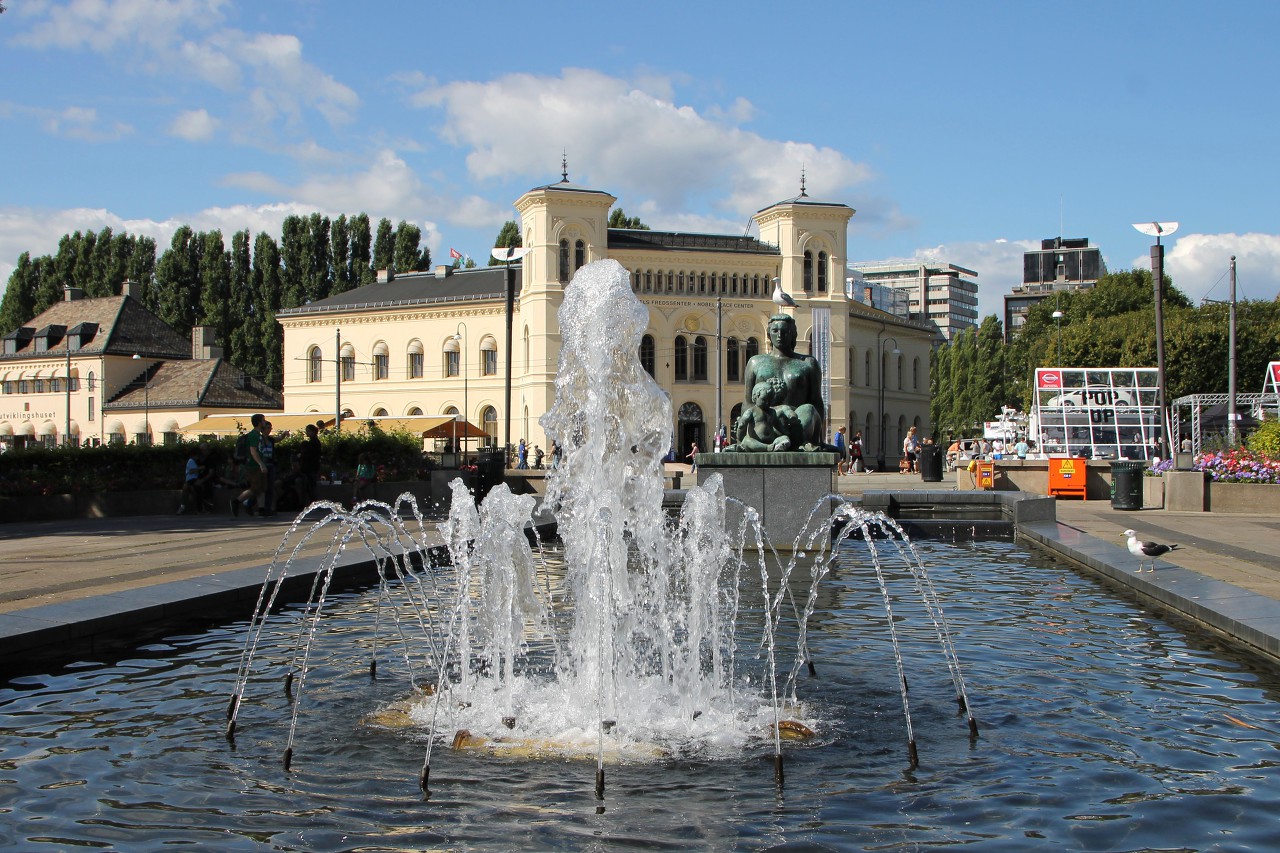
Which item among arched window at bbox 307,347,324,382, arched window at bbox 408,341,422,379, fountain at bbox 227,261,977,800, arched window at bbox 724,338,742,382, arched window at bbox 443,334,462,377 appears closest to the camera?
fountain at bbox 227,261,977,800

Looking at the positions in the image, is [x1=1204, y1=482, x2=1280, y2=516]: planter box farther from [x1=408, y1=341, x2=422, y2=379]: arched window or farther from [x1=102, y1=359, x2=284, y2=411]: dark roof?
[x1=102, y1=359, x2=284, y2=411]: dark roof

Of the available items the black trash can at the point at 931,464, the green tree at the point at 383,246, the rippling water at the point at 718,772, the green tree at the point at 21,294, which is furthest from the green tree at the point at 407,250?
the rippling water at the point at 718,772

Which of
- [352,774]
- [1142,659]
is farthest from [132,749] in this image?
[1142,659]

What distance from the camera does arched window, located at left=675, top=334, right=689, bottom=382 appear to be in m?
68.6

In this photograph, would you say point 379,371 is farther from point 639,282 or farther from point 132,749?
point 132,749

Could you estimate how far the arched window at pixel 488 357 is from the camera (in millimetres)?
69125

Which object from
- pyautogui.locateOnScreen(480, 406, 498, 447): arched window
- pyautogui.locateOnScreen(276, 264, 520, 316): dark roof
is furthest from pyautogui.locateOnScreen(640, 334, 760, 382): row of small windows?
pyautogui.locateOnScreen(276, 264, 520, 316): dark roof

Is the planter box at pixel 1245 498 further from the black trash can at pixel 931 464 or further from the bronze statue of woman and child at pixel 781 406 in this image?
the black trash can at pixel 931 464

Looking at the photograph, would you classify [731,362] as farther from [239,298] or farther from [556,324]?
[239,298]

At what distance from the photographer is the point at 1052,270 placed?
17438cm

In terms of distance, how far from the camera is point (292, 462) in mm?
22469

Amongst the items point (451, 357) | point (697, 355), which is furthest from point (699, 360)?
point (451, 357)

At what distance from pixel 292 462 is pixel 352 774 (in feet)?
58.1

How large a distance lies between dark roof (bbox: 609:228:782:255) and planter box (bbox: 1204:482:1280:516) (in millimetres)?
48325
